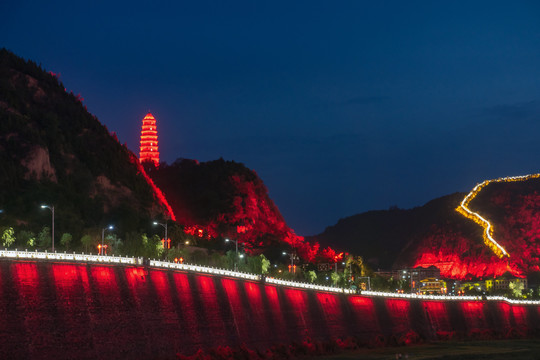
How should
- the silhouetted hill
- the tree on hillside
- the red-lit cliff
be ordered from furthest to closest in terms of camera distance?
the red-lit cliff
the tree on hillside
the silhouetted hill

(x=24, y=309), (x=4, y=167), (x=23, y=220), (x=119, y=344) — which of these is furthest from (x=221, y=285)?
(x=4, y=167)

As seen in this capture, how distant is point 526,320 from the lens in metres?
142

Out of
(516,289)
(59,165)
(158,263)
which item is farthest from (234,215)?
(158,263)

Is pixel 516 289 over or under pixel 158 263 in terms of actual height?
under

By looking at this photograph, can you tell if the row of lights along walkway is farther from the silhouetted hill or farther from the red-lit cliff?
the red-lit cliff

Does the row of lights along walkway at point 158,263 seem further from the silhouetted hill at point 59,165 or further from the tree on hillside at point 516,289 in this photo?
the tree on hillside at point 516,289

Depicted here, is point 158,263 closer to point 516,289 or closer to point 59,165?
point 59,165

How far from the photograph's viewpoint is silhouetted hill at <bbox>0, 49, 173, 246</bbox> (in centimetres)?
12862

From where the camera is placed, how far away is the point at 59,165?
141625mm

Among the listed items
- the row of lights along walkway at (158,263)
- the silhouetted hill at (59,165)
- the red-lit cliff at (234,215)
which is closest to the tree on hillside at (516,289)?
the row of lights along walkway at (158,263)

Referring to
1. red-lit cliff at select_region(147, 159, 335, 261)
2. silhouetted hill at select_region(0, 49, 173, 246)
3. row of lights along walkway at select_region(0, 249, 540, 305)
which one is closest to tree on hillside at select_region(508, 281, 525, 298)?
row of lights along walkway at select_region(0, 249, 540, 305)

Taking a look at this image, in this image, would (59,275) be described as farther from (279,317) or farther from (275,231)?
(275,231)

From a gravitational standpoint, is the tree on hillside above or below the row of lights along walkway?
below

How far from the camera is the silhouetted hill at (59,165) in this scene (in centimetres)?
12862
